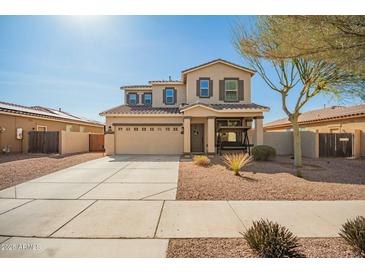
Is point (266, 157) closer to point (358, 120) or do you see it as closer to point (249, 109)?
point (249, 109)

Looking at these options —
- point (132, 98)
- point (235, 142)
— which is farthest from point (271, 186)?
point (132, 98)

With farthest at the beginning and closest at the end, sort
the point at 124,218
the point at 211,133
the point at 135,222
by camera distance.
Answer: the point at 211,133
the point at 124,218
the point at 135,222

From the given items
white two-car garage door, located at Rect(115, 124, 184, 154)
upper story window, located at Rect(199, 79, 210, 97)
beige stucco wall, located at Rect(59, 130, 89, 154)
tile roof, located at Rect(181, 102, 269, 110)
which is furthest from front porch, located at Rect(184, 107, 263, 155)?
beige stucco wall, located at Rect(59, 130, 89, 154)

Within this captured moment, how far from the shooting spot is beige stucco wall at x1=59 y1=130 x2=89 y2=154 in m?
14.8

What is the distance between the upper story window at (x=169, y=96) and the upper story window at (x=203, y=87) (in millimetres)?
2610

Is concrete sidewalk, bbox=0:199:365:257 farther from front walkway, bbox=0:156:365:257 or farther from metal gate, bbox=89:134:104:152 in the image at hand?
metal gate, bbox=89:134:104:152

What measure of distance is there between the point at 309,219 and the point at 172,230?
2.84 metres

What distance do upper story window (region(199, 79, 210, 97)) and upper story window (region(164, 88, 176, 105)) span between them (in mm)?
2610

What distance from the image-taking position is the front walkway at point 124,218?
10.0 feet

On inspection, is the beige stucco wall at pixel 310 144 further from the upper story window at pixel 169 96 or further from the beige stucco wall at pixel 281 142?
the upper story window at pixel 169 96

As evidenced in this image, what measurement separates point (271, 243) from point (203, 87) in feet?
44.9

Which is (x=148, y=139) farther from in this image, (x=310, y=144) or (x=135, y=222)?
(x=310, y=144)

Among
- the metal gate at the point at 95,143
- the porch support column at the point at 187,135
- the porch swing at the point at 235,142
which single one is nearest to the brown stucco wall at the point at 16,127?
the metal gate at the point at 95,143

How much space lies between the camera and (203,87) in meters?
15.3
